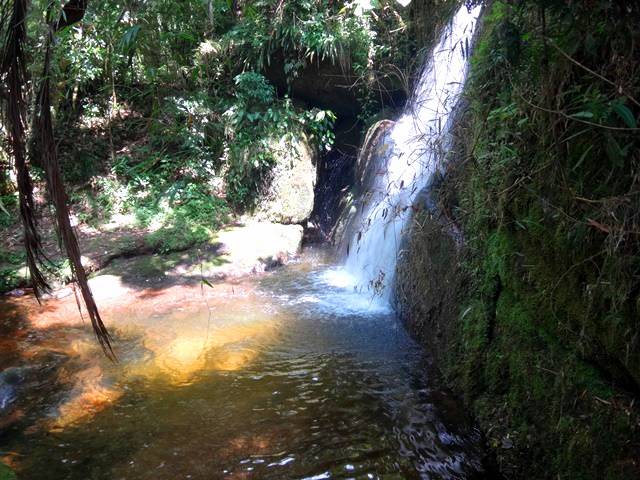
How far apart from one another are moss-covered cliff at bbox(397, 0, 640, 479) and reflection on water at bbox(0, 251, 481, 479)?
46cm

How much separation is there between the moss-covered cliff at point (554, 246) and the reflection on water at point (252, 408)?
457 mm

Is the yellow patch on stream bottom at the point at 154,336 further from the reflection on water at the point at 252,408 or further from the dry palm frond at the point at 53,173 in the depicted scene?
the dry palm frond at the point at 53,173

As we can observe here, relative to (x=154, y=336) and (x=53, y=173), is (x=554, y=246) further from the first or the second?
(x=154, y=336)

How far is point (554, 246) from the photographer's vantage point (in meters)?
2.62

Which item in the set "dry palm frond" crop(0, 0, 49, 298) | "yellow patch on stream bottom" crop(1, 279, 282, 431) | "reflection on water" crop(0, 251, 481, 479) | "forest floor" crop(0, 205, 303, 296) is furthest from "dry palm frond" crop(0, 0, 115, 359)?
"forest floor" crop(0, 205, 303, 296)

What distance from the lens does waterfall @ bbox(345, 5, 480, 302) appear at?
569 centimetres

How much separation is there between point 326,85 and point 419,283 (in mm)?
6413

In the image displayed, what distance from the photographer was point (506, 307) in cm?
319

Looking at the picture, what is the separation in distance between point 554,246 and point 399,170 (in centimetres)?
485

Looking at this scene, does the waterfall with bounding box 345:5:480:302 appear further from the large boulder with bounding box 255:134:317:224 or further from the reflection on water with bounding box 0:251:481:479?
the large boulder with bounding box 255:134:317:224

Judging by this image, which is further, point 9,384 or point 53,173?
point 9,384

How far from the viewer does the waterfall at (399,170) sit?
18.7ft

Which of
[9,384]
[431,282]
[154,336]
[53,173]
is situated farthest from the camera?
[154,336]

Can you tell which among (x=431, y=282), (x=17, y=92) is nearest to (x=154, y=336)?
(x=431, y=282)
